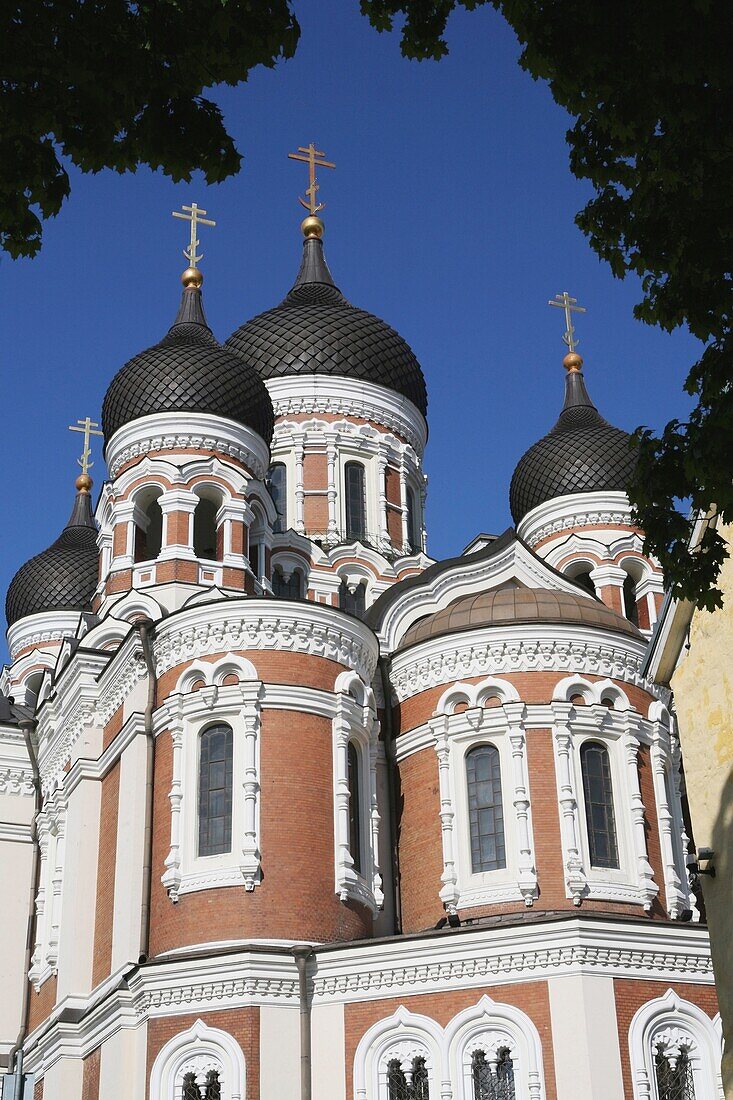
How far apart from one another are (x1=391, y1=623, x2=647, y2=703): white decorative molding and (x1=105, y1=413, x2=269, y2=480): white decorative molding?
5.01 meters

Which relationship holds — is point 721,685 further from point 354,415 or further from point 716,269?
point 354,415

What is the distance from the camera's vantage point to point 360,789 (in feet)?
61.0

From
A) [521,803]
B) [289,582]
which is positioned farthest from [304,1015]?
[289,582]

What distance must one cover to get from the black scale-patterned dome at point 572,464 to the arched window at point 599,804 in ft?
28.3

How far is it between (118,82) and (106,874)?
1435 centimetres

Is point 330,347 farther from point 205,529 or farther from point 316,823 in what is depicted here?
point 316,823

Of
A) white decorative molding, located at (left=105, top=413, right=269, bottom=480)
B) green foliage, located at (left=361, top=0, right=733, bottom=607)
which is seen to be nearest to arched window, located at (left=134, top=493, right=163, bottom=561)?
white decorative molding, located at (left=105, top=413, right=269, bottom=480)

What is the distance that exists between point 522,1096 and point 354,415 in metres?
13.8

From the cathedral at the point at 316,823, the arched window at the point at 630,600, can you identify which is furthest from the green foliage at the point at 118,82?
the arched window at the point at 630,600

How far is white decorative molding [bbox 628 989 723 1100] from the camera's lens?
15.9 meters

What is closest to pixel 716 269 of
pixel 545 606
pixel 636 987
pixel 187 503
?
pixel 636 987

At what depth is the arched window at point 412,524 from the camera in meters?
26.7

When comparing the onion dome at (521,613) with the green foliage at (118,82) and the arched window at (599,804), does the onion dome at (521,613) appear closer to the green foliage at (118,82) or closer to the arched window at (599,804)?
the arched window at (599,804)

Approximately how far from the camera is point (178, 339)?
24.0 meters
